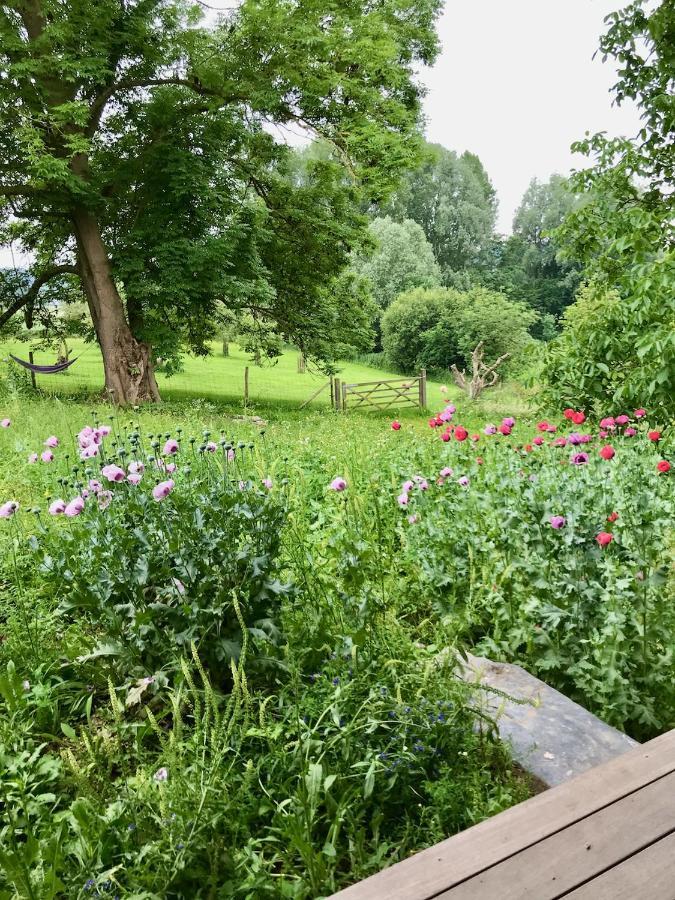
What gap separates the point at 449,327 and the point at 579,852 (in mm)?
27641

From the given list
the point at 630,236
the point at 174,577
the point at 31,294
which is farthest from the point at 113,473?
the point at 31,294

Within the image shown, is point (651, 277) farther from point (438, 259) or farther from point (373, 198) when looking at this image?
point (438, 259)

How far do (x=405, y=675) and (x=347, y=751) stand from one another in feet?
1.04

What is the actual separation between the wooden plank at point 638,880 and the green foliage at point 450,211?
41.9 m

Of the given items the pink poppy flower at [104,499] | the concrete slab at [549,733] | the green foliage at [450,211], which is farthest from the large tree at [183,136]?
the green foliage at [450,211]

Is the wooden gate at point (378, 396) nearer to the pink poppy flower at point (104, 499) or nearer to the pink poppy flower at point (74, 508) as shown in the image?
the pink poppy flower at point (104, 499)

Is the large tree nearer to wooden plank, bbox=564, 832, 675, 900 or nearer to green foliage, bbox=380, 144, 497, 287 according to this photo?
wooden plank, bbox=564, 832, 675, 900

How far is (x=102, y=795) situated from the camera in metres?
1.62

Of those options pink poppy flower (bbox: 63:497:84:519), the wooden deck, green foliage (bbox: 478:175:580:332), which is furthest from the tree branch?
green foliage (bbox: 478:175:580:332)

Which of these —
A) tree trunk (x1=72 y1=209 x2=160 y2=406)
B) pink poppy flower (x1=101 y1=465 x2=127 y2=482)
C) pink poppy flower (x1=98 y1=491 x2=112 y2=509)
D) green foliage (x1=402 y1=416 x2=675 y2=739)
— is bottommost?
green foliage (x1=402 y1=416 x2=675 y2=739)

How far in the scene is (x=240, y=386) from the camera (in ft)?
69.0

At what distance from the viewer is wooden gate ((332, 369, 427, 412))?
18547 millimetres

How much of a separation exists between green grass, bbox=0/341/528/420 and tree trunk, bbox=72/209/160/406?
185 cm

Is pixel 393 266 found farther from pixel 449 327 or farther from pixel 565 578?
pixel 565 578
